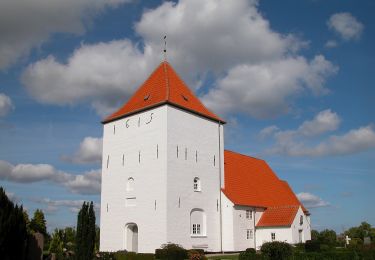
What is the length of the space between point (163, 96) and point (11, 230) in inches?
574

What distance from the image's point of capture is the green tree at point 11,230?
13414mm

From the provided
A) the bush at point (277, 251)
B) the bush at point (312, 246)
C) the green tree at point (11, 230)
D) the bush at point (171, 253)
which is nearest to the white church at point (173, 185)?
the bush at point (312, 246)

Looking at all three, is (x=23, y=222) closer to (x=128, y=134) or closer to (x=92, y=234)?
(x=92, y=234)

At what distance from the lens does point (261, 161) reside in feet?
129

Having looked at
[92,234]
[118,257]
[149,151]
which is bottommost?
[118,257]

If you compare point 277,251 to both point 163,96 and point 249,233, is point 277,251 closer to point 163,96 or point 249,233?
point 249,233

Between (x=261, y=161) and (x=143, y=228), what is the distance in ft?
57.2

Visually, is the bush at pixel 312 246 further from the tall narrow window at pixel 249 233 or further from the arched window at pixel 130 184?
the arched window at pixel 130 184

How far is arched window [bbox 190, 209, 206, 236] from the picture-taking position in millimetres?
26281

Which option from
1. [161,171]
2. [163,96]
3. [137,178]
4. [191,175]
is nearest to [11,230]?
[161,171]

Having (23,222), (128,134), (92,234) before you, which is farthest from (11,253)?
(128,134)

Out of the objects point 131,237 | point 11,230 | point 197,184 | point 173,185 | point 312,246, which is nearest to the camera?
point 11,230

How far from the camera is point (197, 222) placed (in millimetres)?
26734

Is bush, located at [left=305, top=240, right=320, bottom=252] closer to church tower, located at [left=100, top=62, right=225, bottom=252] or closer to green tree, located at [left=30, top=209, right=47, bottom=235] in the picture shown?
church tower, located at [left=100, top=62, right=225, bottom=252]
